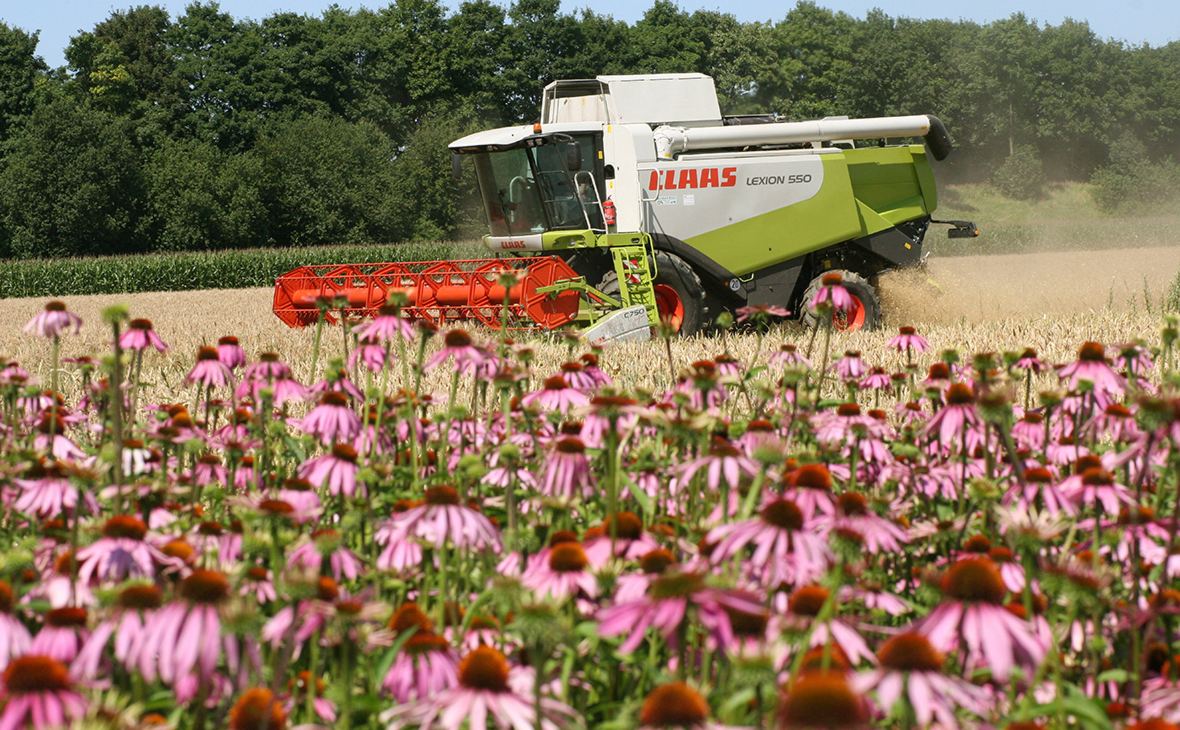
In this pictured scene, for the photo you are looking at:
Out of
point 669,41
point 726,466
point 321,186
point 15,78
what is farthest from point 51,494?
point 669,41

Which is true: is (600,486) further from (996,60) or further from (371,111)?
(996,60)

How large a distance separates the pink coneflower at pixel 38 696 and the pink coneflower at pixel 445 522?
0.62 m

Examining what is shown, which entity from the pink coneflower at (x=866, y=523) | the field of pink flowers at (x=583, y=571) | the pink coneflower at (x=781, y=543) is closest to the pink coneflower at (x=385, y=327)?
the field of pink flowers at (x=583, y=571)

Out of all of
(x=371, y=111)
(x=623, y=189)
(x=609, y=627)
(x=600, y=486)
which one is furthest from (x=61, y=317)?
(x=371, y=111)

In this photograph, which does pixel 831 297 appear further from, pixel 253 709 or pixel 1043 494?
pixel 253 709

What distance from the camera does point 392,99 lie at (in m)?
59.1

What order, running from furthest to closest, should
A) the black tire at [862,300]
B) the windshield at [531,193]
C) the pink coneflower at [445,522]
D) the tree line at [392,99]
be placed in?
1. the tree line at [392,99]
2. the windshield at [531,193]
3. the black tire at [862,300]
4. the pink coneflower at [445,522]

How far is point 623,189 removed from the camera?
10141 mm

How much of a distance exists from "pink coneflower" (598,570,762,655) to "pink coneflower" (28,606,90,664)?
0.79 meters

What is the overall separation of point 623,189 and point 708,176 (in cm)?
92

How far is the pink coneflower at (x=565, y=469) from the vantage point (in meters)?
1.96

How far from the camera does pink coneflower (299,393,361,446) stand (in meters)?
2.39

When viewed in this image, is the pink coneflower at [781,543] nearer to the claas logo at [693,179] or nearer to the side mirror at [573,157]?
the side mirror at [573,157]

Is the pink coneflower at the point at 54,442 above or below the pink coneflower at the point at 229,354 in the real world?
below
